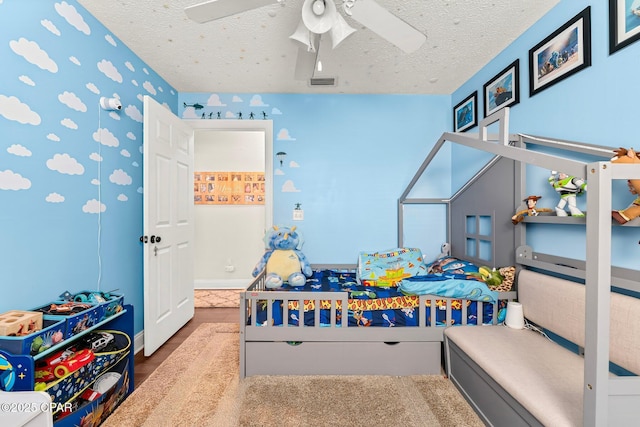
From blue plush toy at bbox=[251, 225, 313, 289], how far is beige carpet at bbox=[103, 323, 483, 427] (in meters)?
0.70

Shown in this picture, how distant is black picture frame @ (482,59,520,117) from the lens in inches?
78.5

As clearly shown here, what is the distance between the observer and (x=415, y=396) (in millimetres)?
1643

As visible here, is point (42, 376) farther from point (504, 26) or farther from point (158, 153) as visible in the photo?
point (504, 26)

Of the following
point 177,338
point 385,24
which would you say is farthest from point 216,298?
point 385,24

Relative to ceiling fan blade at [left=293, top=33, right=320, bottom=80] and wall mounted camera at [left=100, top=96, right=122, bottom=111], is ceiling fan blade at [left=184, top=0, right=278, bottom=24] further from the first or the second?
wall mounted camera at [left=100, top=96, right=122, bottom=111]

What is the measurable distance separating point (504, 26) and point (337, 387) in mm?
2635

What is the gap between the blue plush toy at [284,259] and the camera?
223 centimetres

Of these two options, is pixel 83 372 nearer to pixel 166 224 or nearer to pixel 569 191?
pixel 166 224

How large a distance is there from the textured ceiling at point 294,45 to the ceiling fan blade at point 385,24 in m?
0.39

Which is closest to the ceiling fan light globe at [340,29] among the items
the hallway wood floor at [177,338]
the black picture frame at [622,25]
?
the black picture frame at [622,25]

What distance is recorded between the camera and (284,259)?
2.32m

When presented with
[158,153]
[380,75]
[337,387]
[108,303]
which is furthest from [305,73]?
[337,387]

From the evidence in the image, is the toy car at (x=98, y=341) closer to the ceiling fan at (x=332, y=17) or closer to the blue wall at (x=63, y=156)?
the blue wall at (x=63, y=156)

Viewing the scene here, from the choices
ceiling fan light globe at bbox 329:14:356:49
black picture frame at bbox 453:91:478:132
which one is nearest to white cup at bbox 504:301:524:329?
black picture frame at bbox 453:91:478:132
